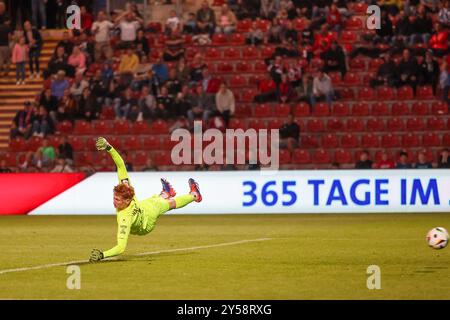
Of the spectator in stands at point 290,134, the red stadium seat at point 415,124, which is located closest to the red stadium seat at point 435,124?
the red stadium seat at point 415,124

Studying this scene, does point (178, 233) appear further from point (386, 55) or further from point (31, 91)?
point (31, 91)

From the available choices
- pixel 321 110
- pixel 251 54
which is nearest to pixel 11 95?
pixel 251 54

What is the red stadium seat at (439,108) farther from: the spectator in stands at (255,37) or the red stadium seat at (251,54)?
the spectator in stands at (255,37)

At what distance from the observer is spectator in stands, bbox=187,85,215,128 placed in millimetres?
29172

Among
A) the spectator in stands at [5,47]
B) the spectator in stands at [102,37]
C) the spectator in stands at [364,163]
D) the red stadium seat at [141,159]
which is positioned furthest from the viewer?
the spectator in stands at [5,47]

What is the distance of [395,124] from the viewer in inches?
1151

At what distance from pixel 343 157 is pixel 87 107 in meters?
7.66

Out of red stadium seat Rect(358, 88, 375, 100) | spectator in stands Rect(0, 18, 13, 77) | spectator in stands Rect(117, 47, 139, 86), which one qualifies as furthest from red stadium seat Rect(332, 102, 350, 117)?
spectator in stands Rect(0, 18, 13, 77)

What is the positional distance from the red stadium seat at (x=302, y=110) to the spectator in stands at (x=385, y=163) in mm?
3515

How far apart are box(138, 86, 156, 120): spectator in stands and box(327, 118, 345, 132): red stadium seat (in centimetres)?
504

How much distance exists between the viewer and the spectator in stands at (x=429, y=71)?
29817 mm

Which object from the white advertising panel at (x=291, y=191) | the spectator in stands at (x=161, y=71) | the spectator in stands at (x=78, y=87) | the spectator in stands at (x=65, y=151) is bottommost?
the white advertising panel at (x=291, y=191)

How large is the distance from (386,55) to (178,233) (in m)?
12.1
